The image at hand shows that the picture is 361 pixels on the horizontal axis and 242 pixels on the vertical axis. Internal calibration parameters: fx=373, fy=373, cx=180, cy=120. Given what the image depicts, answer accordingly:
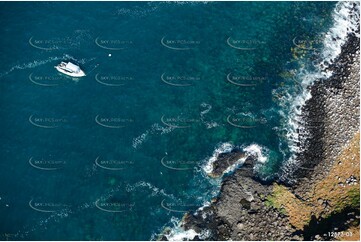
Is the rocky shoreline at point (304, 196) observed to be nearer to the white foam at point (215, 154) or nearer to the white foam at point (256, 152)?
the white foam at point (215, 154)

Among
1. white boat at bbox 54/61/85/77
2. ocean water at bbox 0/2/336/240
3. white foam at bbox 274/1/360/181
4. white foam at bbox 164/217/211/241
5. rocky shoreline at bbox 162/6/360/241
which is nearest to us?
rocky shoreline at bbox 162/6/360/241

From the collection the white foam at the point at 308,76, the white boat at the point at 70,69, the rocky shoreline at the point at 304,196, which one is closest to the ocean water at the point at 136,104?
the white foam at the point at 308,76

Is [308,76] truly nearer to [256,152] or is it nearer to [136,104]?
[256,152]

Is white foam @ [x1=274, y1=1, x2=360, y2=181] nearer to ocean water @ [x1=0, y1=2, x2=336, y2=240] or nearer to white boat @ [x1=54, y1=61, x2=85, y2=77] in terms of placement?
ocean water @ [x1=0, y1=2, x2=336, y2=240]

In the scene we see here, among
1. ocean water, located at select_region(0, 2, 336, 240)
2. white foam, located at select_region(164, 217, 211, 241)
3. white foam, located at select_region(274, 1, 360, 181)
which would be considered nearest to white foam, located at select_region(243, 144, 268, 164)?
ocean water, located at select_region(0, 2, 336, 240)

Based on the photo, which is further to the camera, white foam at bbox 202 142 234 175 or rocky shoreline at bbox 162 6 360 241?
white foam at bbox 202 142 234 175

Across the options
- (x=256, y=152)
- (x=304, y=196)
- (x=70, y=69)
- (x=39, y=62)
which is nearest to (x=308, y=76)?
(x=256, y=152)

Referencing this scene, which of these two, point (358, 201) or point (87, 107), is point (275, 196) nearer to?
point (358, 201)
